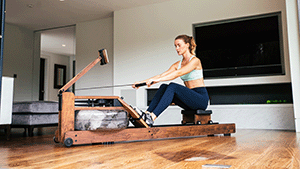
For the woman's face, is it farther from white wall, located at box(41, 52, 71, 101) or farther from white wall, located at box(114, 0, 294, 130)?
white wall, located at box(41, 52, 71, 101)

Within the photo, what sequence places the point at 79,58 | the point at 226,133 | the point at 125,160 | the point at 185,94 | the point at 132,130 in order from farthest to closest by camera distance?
the point at 79,58 < the point at 226,133 < the point at 185,94 < the point at 132,130 < the point at 125,160

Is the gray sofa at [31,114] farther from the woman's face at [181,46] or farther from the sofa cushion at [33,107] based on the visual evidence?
the woman's face at [181,46]

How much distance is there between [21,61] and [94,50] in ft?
7.36

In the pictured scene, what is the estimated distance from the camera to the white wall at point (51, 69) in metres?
8.41

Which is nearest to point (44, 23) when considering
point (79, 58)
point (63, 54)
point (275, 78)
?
point (79, 58)

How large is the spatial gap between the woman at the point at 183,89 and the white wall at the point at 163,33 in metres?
1.98

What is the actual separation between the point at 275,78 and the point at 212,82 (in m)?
1.02

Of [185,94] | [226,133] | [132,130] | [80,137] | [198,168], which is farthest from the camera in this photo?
[226,133]

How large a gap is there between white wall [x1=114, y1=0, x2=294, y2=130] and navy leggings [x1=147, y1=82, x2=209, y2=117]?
1984 mm

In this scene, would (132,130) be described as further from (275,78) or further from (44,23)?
(44,23)

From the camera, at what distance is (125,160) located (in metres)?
1.41

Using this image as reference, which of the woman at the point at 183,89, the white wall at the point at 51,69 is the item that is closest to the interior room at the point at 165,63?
the woman at the point at 183,89

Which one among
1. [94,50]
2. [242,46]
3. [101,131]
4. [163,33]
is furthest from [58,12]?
[101,131]

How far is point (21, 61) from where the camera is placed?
7230mm
